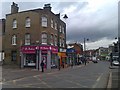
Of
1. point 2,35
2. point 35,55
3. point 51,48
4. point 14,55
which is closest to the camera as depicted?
point 35,55

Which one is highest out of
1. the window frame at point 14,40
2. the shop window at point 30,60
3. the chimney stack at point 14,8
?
the chimney stack at point 14,8

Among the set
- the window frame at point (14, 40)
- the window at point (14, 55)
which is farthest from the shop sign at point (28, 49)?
the window frame at point (14, 40)

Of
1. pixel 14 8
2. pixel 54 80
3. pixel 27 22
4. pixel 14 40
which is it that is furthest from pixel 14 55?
pixel 54 80

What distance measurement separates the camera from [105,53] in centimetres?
16050

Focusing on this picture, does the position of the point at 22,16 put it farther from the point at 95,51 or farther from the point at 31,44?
the point at 95,51

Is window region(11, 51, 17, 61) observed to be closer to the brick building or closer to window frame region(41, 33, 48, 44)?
the brick building

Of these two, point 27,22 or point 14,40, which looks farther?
point 14,40

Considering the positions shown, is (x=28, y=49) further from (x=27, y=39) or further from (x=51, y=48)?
(x=51, y=48)

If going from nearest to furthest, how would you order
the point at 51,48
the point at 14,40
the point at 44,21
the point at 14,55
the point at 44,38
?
the point at 44,38 < the point at 51,48 < the point at 44,21 < the point at 14,55 < the point at 14,40

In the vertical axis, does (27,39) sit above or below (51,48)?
above

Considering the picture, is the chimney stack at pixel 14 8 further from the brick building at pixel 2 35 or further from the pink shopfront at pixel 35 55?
the pink shopfront at pixel 35 55

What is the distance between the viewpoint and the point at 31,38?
42531mm

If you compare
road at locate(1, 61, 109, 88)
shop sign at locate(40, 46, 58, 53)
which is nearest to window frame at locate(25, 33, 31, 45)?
shop sign at locate(40, 46, 58, 53)

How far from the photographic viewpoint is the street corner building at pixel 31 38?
42.2m
